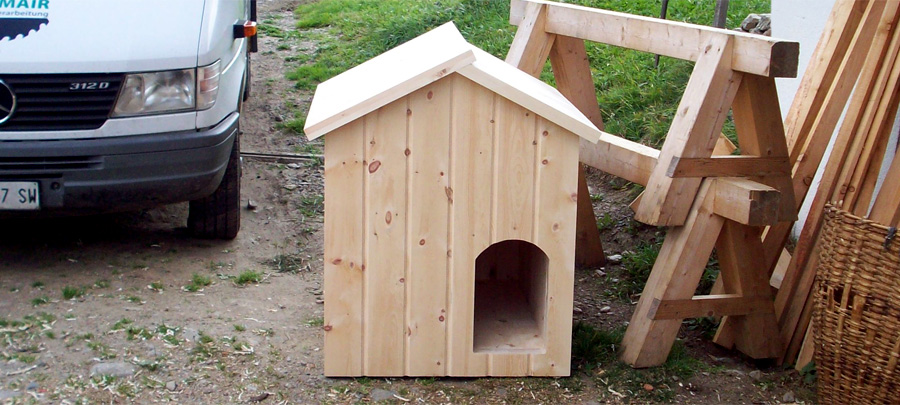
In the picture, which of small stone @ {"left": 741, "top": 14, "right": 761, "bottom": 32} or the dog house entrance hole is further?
small stone @ {"left": 741, "top": 14, "right": 761, "bottom": 32}

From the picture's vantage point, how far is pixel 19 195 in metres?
4.01

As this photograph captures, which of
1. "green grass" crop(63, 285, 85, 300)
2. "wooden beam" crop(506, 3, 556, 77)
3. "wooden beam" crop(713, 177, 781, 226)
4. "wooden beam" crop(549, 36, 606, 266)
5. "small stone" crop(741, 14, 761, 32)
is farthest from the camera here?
"small stone" crop(741, 14, 761, 32)

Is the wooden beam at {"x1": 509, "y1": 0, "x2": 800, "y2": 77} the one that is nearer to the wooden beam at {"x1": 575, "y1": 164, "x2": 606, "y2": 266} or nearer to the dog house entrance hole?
the wooden beam at {"x1": 575, "y1": 164, "x2": 606, "y2": 266}

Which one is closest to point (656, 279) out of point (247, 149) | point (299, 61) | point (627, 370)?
point (627, 370)

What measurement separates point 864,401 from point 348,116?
2.04m

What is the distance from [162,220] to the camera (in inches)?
209

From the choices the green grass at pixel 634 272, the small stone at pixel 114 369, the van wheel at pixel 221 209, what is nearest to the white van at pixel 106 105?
the van wheel at pixel 221 209

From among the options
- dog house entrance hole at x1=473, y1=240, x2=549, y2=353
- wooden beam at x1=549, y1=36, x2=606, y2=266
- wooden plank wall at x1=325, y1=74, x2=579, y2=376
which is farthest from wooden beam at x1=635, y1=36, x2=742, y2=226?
wooden beam at x1=549, y1=36, x2=606, y2=266

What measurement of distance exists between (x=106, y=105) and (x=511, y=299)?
2.00m

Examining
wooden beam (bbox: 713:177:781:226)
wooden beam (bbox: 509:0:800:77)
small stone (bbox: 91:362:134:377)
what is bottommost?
small stone (bbox: 91:362:134:377)

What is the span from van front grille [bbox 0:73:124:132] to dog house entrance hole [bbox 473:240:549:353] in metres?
1.87

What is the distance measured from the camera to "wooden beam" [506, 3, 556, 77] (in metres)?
4.50

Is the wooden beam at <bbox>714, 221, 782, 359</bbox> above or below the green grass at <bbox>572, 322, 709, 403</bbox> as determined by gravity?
above

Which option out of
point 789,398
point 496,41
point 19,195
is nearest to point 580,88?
point 789,398
